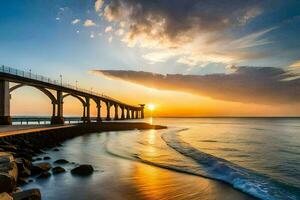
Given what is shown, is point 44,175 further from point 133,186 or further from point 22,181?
point 133,186

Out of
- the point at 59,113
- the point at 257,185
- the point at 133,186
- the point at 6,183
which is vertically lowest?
the point at 257,185

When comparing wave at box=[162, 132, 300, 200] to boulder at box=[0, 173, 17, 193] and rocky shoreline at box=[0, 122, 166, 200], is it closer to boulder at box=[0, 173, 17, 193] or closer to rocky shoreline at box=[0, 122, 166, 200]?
rocky shoreline at box=[0, 122, 166, 200]

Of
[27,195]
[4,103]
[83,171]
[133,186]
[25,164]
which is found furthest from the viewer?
[4,103]

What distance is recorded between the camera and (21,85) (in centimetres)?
4794

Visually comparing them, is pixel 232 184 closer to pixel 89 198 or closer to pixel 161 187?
pixel 161 187

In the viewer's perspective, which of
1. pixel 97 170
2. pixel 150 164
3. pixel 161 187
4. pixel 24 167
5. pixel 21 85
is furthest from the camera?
pixel 21 85

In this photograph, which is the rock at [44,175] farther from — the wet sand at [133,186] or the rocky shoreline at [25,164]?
the wet sand at [133,186]

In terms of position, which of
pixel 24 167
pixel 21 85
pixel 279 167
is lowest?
pixel 279 167

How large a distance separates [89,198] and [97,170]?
5525 mm

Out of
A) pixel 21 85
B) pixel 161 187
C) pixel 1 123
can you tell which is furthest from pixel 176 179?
pixel 21 85

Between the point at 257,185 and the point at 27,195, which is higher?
the point at 27,195

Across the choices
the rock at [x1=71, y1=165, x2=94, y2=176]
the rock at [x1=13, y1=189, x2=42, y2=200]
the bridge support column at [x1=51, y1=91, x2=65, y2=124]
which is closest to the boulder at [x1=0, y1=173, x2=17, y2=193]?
the rock at [x1=13, y1=189, x2=42, y2=200]

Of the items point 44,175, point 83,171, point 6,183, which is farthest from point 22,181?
point 6,183

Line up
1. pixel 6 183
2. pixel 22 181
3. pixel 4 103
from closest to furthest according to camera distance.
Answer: pixel 6 183
pixel 22 181
pixel 4 103
